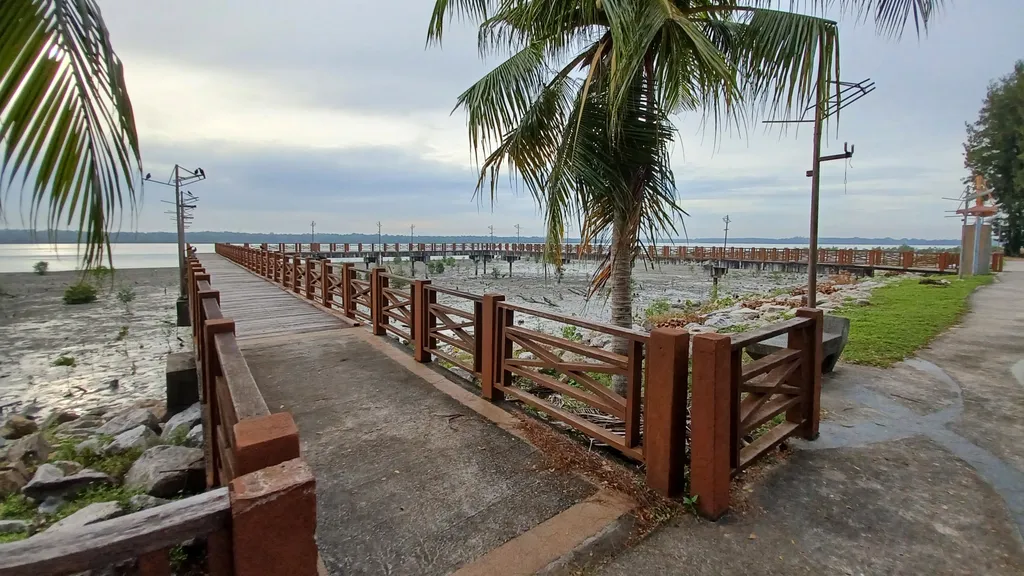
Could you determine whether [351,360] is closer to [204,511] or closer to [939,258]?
[204,511]

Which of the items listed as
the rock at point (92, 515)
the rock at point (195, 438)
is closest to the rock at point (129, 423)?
the rock at point (195, 438)

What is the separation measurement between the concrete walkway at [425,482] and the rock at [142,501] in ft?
3.82

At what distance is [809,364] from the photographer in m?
3.54

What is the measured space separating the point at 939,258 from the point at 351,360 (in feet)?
88.7

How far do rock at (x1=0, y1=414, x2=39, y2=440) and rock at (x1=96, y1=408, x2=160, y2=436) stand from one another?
1.01 metres

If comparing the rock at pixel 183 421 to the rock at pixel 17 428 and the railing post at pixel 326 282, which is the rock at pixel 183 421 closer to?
the rock at pixel 17 428

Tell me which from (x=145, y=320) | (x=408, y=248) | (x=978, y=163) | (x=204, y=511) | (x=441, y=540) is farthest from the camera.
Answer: (x=408, y=248)

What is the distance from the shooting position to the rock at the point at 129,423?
640 cm

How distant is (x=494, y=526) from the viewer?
2518 millimetres

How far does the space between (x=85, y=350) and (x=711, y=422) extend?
51.9 feet

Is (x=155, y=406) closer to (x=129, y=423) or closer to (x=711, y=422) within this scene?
(x=129, y=423)

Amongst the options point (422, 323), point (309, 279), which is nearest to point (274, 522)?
point (422, 323)

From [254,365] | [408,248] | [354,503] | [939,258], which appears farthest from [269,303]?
[408,248]

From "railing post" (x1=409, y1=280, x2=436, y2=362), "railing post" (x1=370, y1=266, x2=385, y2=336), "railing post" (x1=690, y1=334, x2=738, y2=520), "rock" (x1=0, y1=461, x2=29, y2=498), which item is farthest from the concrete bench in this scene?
"rock" (x1=0, y1=461, x2=29, y2=498)
